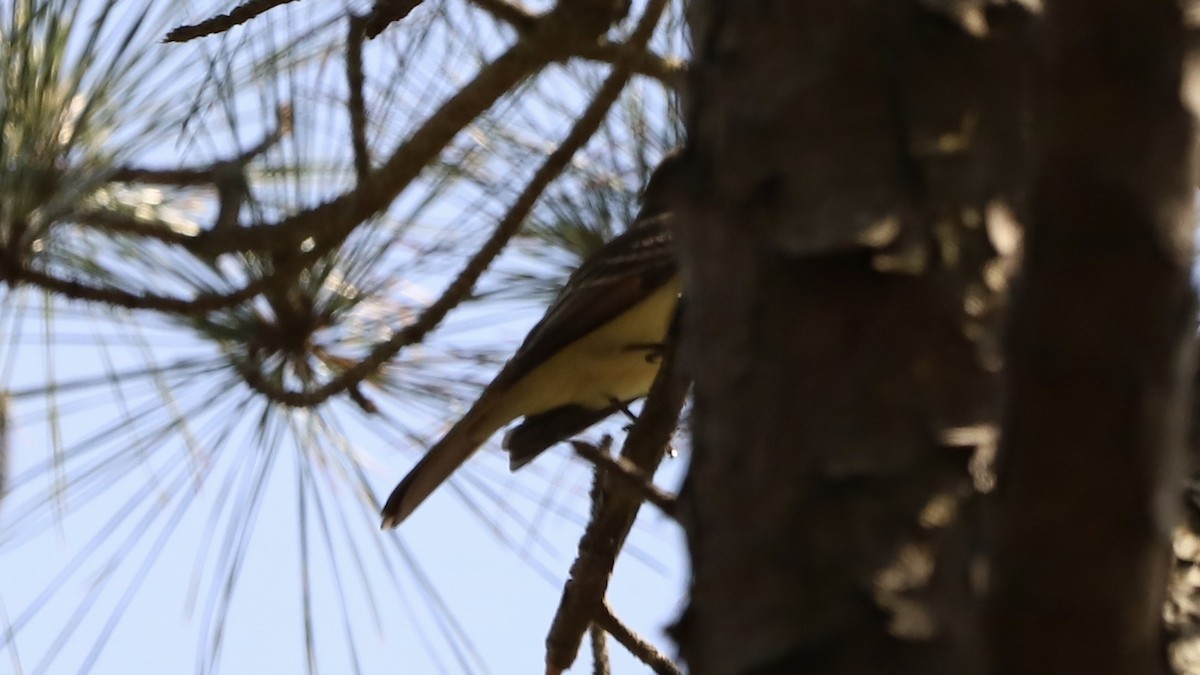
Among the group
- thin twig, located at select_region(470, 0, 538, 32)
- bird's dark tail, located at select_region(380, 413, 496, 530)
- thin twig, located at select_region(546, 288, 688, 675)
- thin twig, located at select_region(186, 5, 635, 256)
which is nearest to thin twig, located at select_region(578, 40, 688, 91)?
thin twig, located at select_region(186, 5, 635, 256)

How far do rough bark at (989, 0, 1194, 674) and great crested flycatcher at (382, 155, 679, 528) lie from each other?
2.14 m

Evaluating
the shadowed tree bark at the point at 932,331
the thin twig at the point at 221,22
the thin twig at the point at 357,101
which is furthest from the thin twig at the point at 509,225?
the shadowed tree bark at the point at 932,331

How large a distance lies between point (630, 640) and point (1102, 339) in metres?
1.09

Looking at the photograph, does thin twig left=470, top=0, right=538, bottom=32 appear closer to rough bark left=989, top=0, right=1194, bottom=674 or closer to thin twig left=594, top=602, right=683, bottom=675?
thin twig left=594, top=602, right=683, bottom=675

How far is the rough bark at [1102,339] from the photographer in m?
0.66

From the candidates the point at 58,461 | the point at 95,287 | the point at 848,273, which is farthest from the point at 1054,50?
the point at 58,461

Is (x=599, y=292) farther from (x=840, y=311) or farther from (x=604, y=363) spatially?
(x=840, y=311)

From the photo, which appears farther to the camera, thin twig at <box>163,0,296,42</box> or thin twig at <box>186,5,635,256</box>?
thin twig at <box>186,5,635,256</box>

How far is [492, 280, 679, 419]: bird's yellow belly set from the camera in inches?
132

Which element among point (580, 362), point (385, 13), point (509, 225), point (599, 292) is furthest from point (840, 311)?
point (580, 362)

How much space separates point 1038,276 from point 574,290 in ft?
8.08

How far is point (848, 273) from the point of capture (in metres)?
0.91

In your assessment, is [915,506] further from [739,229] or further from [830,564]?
[739,229]

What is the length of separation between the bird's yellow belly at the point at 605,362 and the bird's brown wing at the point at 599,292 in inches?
3.3
